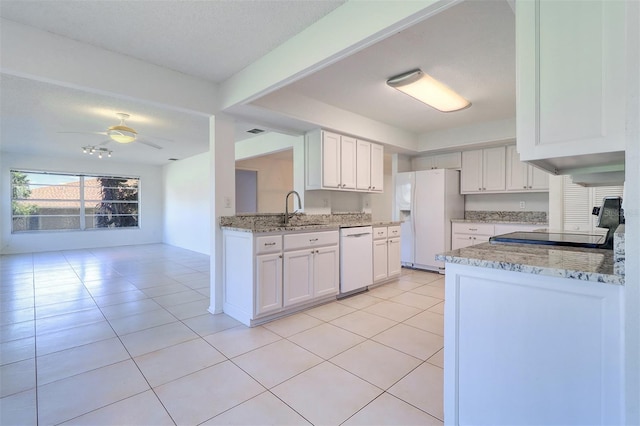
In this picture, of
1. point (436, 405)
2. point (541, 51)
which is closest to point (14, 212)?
point (436, 405)

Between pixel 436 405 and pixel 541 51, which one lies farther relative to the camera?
pixel 436 405

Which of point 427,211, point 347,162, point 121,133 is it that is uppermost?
point 121,133

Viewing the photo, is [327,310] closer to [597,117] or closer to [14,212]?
[597,117]

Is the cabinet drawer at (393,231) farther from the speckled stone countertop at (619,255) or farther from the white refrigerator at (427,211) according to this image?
the speckled stone countertop at (619,255)

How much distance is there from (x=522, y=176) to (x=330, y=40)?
149 inches

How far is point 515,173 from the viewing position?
174 inches

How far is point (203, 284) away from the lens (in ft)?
13.7

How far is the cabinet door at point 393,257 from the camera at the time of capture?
412 cm

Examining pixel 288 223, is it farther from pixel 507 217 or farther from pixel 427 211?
pixel 507 217

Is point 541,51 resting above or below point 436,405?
above

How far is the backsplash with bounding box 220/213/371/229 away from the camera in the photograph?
126 inches

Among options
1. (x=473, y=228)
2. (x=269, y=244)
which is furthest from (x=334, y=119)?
(x=473, y=228)

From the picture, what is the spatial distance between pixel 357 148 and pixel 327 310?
2.20 metres

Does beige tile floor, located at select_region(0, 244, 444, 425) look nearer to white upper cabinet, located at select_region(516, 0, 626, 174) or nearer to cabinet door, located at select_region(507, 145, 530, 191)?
white upper cabinet, located at select_region(516, 0, 626, 174)
